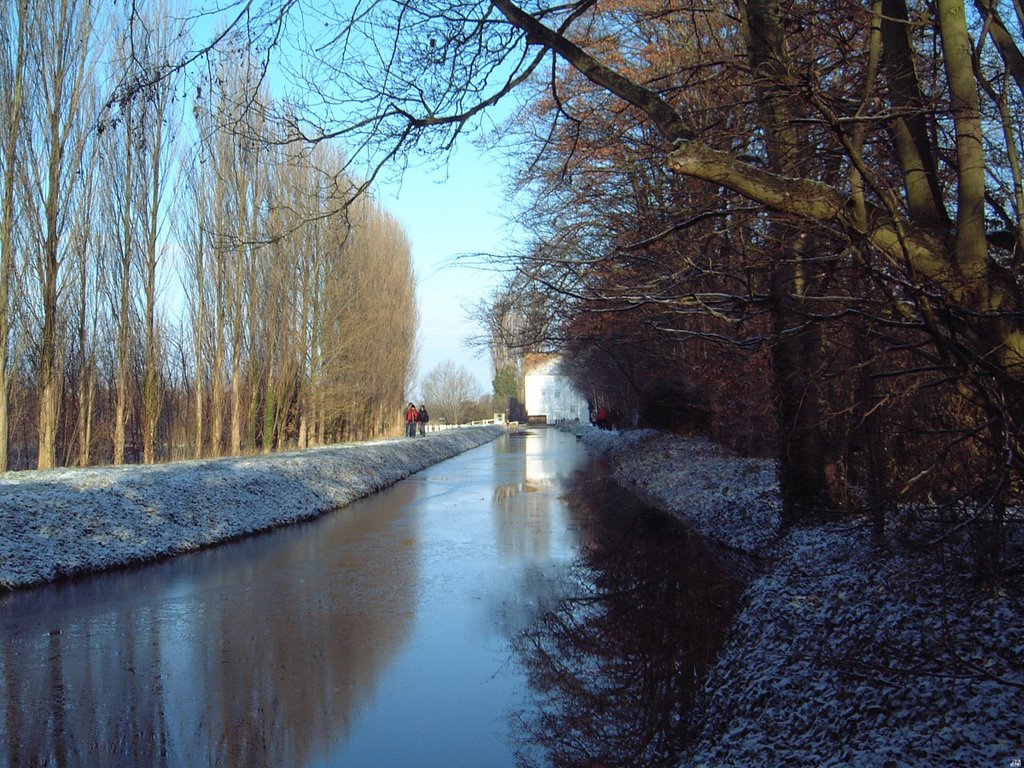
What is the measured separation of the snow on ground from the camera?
13.0ft

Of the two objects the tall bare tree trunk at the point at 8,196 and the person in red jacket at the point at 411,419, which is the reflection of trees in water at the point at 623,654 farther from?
the person in red jacket at the point at 411,419

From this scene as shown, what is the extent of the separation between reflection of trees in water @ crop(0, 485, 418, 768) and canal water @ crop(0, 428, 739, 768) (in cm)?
2

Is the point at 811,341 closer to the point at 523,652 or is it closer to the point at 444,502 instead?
the point at 523,652

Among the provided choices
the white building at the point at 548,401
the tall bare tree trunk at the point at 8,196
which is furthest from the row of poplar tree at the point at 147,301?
the white building at the point at 548,401

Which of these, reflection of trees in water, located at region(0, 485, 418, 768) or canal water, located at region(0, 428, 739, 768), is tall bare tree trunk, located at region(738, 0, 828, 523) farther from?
reflection of trees in water, located at region(0, 485, 418, 768)

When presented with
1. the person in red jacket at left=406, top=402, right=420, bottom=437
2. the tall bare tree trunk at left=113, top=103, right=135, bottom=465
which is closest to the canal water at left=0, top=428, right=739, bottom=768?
the tall bare tree trunk at left=113, top=103, right=135, bottom=465

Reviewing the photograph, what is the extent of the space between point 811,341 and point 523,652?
532 centimetres

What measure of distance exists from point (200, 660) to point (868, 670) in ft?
15.9

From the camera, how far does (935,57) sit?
7488 millimetres

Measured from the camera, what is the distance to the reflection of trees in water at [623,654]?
5.06 meters

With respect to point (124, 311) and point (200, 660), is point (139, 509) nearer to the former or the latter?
point (200, 660)

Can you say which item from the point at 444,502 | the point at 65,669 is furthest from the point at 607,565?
the point at 444,502

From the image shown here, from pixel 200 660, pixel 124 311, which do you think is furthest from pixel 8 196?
pixel 200 660

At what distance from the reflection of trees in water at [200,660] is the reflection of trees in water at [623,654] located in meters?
1.28
